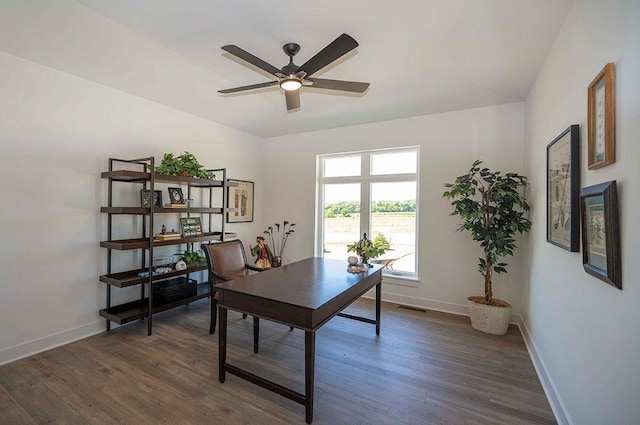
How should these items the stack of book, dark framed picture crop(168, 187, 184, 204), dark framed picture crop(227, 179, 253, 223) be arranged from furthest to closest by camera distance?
dark framed picture crop(227, 179, 253, 223)
dark framed picture crop(168, 187, 184, 204)
the stack of book

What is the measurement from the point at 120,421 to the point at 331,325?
2.04 metres

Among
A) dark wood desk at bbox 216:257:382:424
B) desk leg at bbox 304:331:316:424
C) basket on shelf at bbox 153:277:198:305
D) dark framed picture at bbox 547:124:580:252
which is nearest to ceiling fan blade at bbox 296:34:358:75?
dark framed picture at bbox 547:124:580:252

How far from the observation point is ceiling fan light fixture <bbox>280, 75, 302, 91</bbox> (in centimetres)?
212

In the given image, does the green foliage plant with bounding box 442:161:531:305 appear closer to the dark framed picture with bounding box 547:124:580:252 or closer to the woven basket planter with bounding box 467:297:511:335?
the woven basket planter with bounding box 467:297:511:335

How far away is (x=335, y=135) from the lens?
4.56 m

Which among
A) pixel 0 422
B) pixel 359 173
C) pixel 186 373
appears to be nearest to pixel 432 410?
pixel 186 373

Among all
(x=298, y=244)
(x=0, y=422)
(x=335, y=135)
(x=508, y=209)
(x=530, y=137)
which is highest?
(x=335, y=135)

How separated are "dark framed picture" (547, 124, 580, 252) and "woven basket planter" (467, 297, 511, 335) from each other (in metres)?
1.17

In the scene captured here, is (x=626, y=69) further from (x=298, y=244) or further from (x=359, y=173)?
(x=298, y=244)

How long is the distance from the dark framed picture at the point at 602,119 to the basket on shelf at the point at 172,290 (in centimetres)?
382

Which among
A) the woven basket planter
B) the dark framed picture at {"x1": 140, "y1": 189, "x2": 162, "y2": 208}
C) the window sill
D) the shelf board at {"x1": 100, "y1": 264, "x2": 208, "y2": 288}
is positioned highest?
the dark framed picture at {"x1": 140, "y1": 189, "x2": 162, "y2": 208}

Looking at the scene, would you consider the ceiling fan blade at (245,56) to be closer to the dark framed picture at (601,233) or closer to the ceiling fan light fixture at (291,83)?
the ceiling fan light fixture at (291,83)

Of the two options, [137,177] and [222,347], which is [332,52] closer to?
[222,347]

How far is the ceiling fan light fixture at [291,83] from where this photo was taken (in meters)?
2.12
